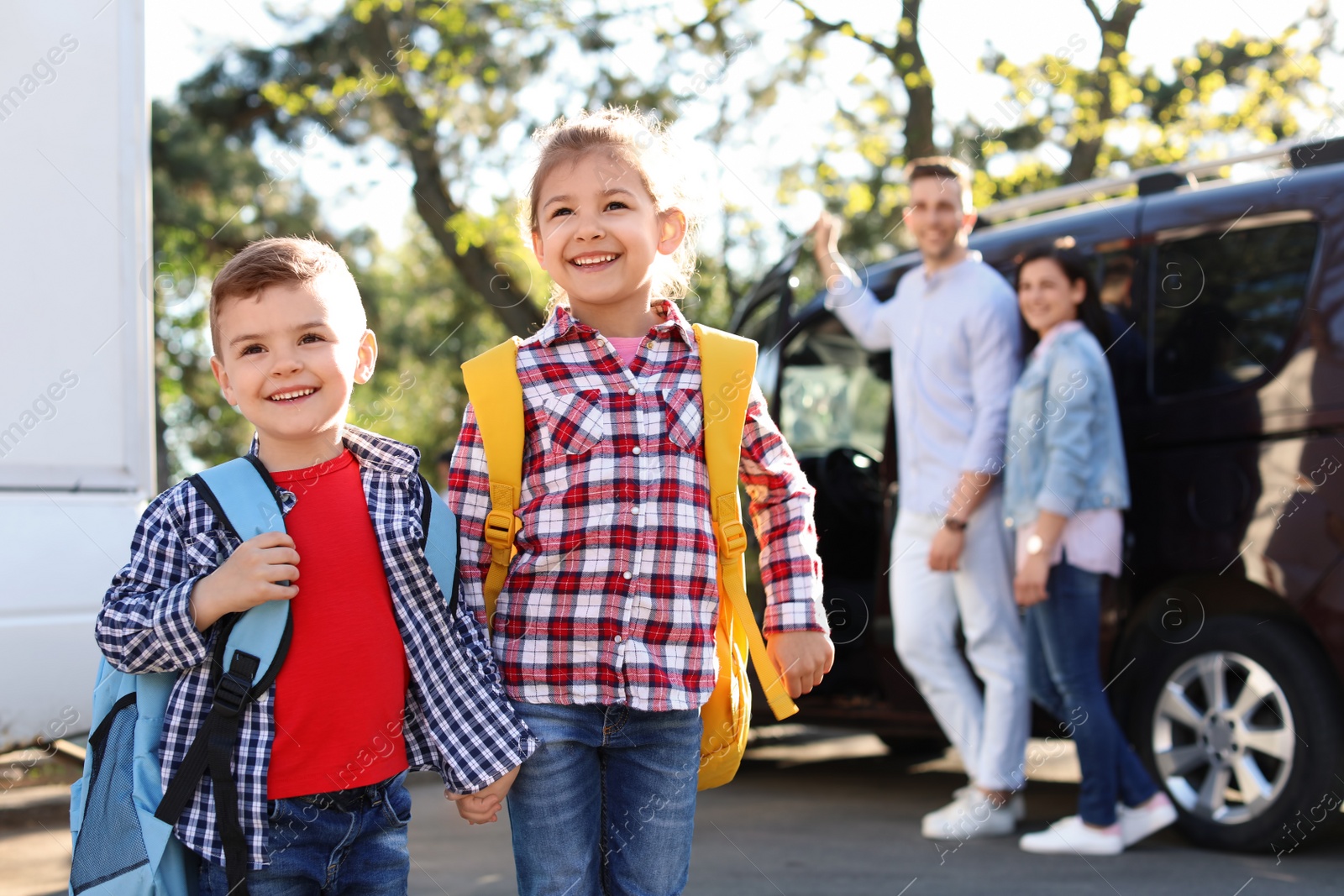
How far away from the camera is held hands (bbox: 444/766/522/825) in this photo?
2.16m

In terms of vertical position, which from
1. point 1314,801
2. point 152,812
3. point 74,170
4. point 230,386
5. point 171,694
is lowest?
point 1314,801

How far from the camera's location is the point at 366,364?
7.65 feet

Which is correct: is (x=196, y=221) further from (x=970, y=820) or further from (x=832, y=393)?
(x=970, y=820)

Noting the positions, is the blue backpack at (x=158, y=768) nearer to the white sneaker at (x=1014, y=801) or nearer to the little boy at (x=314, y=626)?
the little boy at (x=314, y=626)

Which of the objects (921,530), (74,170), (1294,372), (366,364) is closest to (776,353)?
(921,530)

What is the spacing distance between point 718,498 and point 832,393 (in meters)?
3.34

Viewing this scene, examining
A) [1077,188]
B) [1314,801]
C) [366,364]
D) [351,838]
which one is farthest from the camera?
[1077,188]

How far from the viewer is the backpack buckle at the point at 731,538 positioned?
7.77 ft

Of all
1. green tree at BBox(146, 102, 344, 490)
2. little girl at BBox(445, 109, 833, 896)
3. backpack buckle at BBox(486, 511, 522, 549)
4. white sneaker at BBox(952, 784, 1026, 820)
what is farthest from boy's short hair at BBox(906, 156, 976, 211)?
green tree at BBox(146, 102, 344, 490)

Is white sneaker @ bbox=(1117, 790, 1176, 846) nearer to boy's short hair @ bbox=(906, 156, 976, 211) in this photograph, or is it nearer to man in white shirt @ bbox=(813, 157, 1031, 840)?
man in white shirt @ bbox=(813, 157, 1031, 840)

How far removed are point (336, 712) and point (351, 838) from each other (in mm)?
214

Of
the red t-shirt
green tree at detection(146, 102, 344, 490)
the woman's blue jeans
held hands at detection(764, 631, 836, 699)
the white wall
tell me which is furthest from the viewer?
green tree at detection(146, 102, 344, 490)

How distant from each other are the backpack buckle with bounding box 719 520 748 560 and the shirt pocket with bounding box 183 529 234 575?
0.83m

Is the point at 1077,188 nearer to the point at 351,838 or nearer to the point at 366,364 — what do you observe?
the point at 366,364
